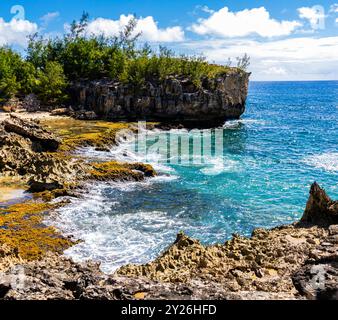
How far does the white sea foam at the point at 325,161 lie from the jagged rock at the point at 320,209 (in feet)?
90.6

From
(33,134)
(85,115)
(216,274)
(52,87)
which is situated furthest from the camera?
(52,87)

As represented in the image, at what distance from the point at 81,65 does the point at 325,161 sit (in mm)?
61788

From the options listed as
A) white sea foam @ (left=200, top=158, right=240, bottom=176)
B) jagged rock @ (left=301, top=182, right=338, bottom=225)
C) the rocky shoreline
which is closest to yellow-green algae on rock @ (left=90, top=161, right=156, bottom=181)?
white sea foam @ (left=200, top=158, right=240, bottom=176)

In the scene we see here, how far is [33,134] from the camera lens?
46.5m

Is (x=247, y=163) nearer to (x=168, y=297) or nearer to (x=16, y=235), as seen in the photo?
(x=16, y=235)

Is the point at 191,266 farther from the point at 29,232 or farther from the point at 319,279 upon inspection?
the point at 29,232

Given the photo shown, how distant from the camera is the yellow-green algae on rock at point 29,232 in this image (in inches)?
903

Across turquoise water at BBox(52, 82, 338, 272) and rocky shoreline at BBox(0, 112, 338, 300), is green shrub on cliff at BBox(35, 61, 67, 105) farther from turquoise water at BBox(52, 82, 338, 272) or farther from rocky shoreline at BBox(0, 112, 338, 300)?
rocky shoreline at BBox(0, 112, 338, 300)

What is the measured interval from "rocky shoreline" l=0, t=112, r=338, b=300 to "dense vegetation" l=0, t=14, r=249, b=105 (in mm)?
57654

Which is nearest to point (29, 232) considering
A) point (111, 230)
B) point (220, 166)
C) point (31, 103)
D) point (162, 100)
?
point (111, 230)

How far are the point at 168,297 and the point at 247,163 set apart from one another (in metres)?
41.3

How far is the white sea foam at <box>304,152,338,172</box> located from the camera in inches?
1924
